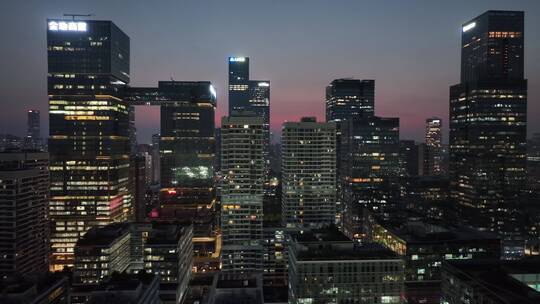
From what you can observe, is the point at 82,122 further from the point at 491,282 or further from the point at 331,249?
the point at 491,282

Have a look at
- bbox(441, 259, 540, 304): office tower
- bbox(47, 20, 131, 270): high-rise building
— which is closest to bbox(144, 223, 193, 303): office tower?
bbox(47, 20, 131, 270): high-rise building

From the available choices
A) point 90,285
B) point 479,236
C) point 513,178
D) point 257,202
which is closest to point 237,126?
point 257,202

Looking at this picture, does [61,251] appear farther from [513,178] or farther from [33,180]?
[513,178]

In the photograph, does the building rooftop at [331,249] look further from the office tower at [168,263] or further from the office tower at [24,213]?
the office tower at [24,213]

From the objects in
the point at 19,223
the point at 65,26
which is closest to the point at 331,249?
the point at 19,223

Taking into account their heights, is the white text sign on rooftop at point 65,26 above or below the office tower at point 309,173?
above

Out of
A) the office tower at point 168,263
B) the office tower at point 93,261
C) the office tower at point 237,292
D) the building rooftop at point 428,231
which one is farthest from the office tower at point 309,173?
the office tower at point 93,261

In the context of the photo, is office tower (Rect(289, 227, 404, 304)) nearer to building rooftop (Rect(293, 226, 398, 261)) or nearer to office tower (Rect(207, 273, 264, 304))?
building rooftop (Rect(293, 226, 398, 261))
